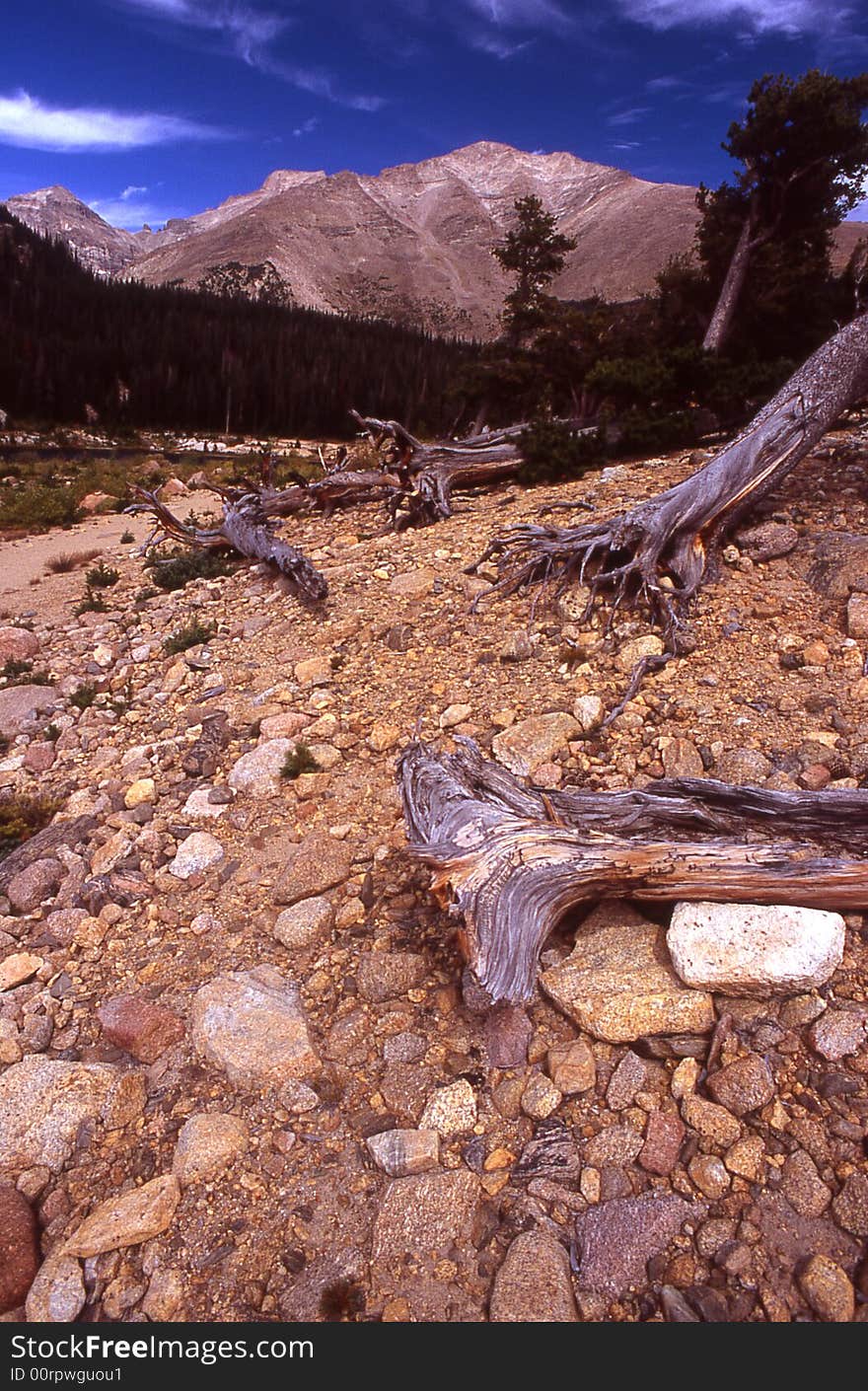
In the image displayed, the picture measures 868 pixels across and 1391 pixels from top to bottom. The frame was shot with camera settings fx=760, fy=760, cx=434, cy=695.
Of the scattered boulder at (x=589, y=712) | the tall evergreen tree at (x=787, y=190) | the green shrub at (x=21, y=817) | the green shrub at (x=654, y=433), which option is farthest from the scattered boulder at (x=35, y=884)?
the tall evergreen tree at (x=787, y=190)

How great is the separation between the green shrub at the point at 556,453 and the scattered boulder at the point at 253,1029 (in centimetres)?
937

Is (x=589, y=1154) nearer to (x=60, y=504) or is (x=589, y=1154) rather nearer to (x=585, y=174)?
(x=60, y=504)

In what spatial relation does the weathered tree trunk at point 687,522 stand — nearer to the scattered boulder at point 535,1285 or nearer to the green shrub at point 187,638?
the green shrub at point 187,638

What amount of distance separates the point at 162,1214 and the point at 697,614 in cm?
507

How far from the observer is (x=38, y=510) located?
17891 millimetres

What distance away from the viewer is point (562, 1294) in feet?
7.57

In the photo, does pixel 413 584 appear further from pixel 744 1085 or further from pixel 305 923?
pixel 744 1085

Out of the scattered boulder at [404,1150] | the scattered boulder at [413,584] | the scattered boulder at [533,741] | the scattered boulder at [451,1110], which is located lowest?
the scattered boulder at [404,1150]

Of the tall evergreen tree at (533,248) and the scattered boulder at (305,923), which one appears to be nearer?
the scattered boulder at (305,923)

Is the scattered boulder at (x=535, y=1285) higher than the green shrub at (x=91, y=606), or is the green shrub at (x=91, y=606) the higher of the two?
the scattered boulder at (x=535, y=1285)

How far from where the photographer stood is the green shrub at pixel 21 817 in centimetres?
498

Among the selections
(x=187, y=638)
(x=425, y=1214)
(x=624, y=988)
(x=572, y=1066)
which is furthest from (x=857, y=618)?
(x=187, y=638)

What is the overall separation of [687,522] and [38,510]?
16.5 metres

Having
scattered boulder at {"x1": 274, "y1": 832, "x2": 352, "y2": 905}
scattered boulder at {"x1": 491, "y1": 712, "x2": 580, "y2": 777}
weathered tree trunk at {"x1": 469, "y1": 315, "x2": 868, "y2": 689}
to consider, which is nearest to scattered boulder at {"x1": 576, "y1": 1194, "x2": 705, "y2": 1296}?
scattered boulder at {"x1": 274, "y1": 832, "x2": 352, "y2": 905}
